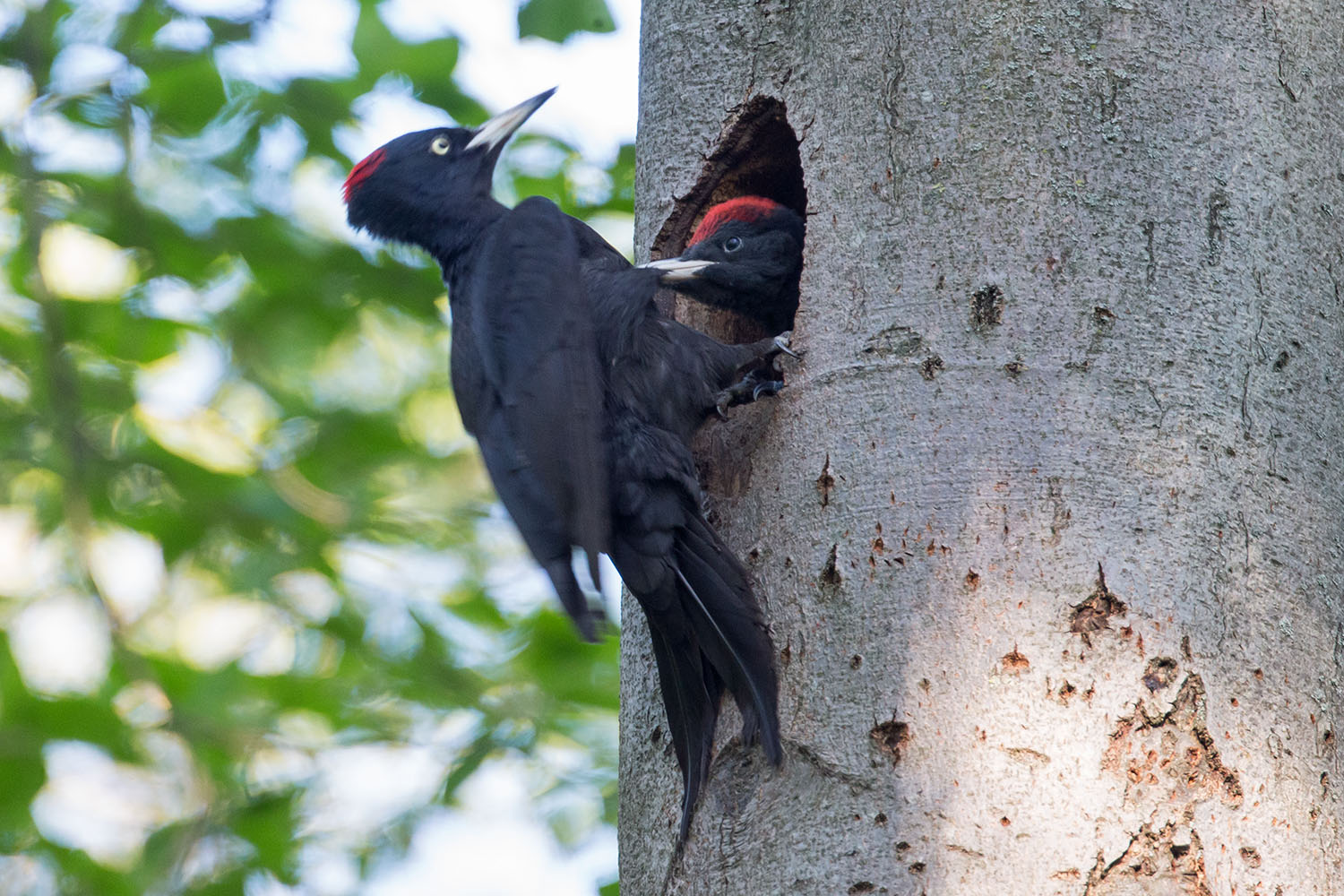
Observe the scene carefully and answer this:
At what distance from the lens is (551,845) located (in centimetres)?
471

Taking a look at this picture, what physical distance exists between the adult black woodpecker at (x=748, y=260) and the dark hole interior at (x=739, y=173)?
0.04 m

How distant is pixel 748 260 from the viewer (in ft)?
9.22

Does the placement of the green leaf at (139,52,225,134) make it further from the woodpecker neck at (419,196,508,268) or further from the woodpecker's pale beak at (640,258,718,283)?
the woodpecker's pale beak at (640,258,718,283)

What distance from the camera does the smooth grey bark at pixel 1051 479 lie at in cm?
154

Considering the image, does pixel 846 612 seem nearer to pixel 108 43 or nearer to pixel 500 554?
pixel 108 43

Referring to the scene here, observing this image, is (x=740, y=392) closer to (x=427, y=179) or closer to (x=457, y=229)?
(x=457, y=229)

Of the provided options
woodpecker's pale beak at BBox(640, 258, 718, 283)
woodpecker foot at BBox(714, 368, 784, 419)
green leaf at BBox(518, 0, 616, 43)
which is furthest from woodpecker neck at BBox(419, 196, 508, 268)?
woodpecker foot at BBox(714, 368, 784, 419)

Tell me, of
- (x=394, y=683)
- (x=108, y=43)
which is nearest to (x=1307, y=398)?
(x=394, y=683)

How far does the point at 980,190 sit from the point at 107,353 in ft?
11.1

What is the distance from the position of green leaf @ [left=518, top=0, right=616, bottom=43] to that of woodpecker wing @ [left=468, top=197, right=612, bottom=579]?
659 millimetres

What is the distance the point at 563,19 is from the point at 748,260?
856 millimetres

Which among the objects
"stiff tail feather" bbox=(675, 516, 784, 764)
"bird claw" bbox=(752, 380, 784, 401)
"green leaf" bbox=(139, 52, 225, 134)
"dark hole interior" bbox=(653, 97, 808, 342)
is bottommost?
Answer: "stiff tail feather" bbox=(675, 516, 784, 764)

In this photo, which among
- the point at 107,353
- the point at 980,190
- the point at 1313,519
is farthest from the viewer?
the point at 107,353

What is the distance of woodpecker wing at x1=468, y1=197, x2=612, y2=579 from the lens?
84.0 inches
